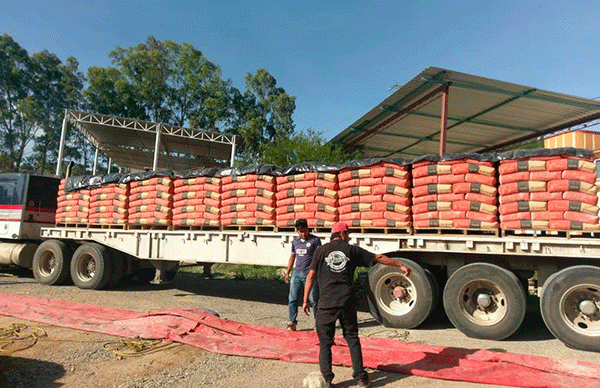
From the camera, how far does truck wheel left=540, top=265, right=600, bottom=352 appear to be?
501 cm

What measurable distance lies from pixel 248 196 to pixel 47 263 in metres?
6.62

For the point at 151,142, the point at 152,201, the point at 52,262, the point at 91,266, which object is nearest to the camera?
the point at 152,201

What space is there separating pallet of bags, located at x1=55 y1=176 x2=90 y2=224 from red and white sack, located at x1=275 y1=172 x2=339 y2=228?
544cm

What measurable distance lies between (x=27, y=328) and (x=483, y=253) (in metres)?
6.78

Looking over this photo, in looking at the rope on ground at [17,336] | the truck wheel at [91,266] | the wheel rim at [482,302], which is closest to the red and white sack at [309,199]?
the wheel rim at [482,302]

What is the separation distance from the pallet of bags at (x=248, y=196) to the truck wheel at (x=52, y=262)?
4902mm

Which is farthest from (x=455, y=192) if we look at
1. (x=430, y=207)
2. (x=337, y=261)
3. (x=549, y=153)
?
(x=337, y=261)

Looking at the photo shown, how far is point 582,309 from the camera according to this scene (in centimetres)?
505

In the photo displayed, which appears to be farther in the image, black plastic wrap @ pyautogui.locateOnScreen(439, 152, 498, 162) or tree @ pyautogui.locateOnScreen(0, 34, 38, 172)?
tree @ pyautogui.locateOnScreen(0, 34, 38, 172)

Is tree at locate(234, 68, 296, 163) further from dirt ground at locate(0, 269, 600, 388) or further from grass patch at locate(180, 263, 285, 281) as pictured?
dirt ground at locate(0, 269, 600, 388)

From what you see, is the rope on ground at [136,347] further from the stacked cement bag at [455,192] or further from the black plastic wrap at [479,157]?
the black plastic wrap at [479,157]

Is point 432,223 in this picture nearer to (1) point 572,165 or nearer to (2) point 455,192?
(2) point 455,192

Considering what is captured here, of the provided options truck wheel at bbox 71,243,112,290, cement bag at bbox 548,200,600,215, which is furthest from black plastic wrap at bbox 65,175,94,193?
cement bag at bbox 548,200,600,215

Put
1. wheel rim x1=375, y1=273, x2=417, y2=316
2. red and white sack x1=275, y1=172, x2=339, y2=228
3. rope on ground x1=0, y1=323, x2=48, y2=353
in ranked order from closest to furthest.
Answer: rope on ground x1=0, y1=323, x2=48, y2=353, wheel rim x1=375, y1=273, x2=417, y2=316, red and white sack x1=275, y1=172, x2=339, y2=228
